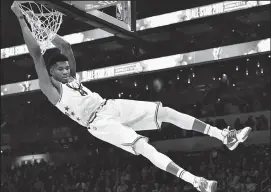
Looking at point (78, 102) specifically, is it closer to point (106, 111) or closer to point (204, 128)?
point (106, 111)

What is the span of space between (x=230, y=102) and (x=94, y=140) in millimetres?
4358

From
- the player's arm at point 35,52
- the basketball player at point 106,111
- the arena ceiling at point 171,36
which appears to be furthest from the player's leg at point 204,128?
Result: the arena ceiling at point 171,36

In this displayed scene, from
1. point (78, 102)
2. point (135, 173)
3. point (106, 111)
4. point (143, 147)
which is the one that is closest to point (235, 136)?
point (143, 147)

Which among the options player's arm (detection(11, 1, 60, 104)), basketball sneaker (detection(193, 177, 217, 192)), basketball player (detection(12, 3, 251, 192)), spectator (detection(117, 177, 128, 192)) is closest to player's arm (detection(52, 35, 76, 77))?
basketball player (detection(12, 3, 251, 192))

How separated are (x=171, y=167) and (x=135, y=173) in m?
8.13

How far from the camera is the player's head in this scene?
652 centimetres

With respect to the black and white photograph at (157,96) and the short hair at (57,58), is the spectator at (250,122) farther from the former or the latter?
the short hair at (57,58)

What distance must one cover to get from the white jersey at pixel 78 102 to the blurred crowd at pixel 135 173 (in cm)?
551

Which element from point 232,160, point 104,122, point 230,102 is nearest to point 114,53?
point 230,102

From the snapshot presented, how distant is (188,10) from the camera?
15.9m

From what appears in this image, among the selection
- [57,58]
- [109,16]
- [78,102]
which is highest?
[109,16]

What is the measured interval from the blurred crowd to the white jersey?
5.51 metres

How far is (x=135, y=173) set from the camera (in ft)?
45.6

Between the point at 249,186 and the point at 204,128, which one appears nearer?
the point at 204,128
